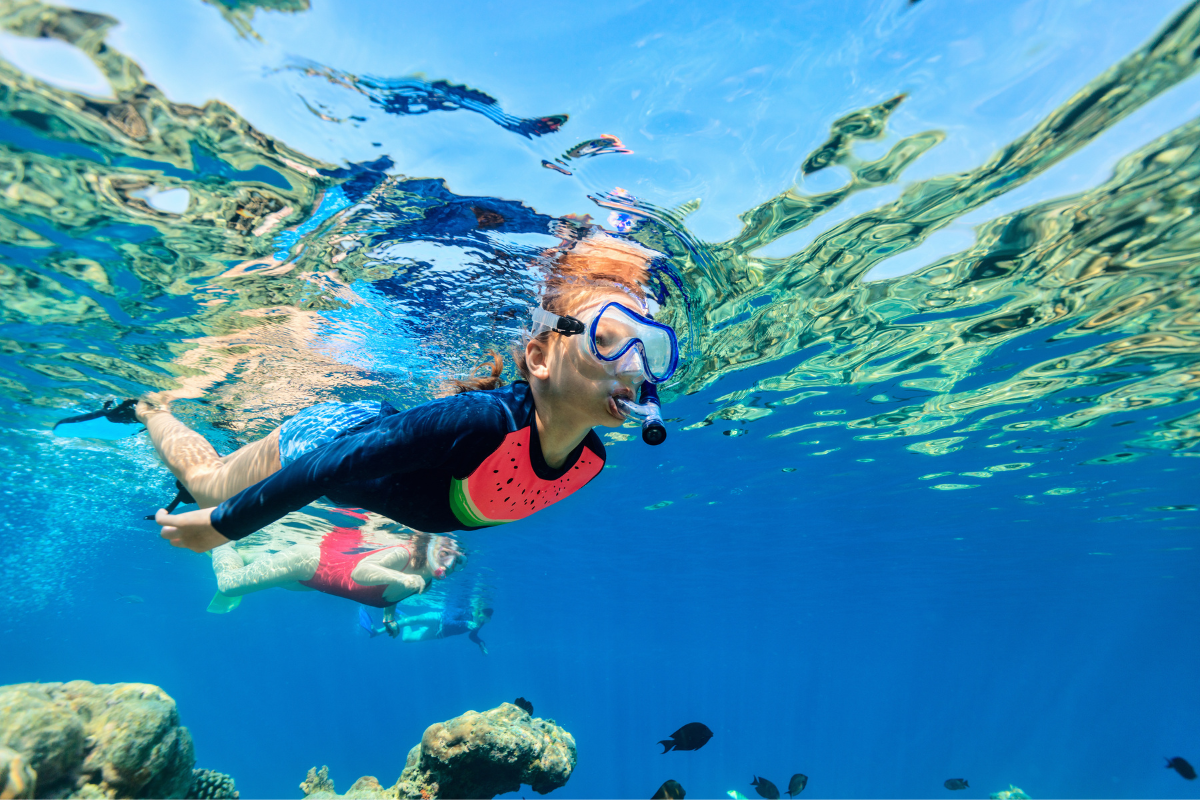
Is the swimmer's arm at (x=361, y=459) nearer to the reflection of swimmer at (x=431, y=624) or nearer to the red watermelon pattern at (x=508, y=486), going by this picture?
the red watermelon pattern at (x=508, y=486)

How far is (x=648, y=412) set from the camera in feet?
10.3

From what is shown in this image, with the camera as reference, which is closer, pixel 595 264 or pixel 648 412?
pixel 648 412

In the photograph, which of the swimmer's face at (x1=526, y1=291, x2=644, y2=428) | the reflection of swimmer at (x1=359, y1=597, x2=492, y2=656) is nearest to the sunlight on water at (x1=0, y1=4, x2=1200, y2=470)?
the swimmer's face at (x1=526, y1=291, x2=644, y2=428)

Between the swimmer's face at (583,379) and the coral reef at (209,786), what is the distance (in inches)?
383

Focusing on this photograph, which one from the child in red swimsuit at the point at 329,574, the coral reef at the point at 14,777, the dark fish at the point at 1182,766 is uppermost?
the child in red swimsuit at the point at 329,574

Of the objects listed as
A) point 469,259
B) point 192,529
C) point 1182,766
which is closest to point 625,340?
point 192,529

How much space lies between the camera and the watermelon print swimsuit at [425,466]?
3.03 m

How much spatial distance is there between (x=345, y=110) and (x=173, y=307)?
5738mm

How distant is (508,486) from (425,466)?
2.50 feet

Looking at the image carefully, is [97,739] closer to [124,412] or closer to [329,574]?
[124,412]

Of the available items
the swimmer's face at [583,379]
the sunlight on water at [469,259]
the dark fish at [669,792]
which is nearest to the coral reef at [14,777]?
the sunlight on water at [469,259]

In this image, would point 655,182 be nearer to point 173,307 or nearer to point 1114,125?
point 1114,125

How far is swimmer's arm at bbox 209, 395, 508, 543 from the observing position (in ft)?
9.78

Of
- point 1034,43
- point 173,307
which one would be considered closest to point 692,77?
point 1034,43
